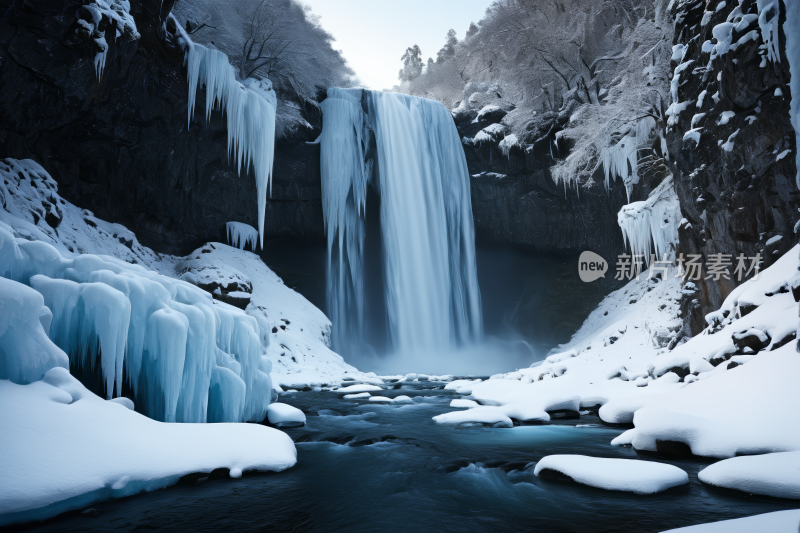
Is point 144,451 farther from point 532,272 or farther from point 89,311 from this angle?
point 532,272

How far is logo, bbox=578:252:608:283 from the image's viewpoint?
68.0ft

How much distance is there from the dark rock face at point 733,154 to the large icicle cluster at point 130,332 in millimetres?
8605

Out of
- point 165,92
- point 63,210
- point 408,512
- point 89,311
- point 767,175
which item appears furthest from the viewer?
point 165,92

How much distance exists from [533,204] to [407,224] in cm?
611

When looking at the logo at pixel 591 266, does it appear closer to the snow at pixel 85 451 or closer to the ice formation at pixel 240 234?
the ice formation at pixel 240 234

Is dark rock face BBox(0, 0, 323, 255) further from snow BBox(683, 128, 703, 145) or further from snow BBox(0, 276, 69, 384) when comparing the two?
snow BBox(683, 128, 703, 145)

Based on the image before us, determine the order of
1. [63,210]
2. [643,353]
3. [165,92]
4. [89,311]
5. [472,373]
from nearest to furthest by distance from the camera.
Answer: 1. [89,311]
2. [643,353]
3. [63,210]
4. [165,92]
5. [472,373]

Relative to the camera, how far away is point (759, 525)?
2.30 metres

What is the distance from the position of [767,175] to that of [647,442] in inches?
219

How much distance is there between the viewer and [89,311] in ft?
14.1

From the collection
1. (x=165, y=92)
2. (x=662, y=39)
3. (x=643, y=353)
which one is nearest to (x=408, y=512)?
(x=643, y=353)

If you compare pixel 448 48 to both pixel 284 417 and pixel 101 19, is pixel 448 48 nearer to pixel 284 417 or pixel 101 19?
pixel 101 19

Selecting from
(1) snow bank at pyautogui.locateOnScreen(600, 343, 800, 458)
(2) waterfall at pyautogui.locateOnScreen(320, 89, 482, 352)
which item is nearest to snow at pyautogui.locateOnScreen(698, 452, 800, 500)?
(1) snow bank at pyautogui.locateOnScreen(600, 343, 800, 458)

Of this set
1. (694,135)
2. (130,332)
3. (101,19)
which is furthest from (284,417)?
(101,19)
